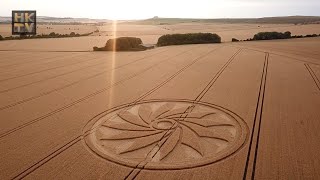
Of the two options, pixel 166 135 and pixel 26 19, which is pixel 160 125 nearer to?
pixel 166 135

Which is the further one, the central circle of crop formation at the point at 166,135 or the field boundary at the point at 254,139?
the central circle of crop formation at the point at 166,135

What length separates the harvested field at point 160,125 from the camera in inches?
324

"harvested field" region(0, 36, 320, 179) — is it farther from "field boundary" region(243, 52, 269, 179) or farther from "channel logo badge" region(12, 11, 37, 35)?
"channel logo badge" region(12, 11, 37, 35)

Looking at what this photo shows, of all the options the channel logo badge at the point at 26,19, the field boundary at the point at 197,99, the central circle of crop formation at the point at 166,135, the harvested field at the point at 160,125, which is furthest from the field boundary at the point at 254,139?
the channel logo badge at the point at 26,19

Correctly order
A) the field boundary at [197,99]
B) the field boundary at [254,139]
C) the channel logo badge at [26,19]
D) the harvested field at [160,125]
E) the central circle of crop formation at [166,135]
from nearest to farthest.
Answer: the field boundary at [197,99], the field boundary at [254,139], the harvested field at [160,125], the central circle of crop formation at [166,135], the channel logo badge at [26,19]

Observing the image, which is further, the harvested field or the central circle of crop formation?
the central circle of crop formation

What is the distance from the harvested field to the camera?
8.24m

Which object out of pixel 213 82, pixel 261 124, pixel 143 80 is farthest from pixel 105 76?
pixel 261 124

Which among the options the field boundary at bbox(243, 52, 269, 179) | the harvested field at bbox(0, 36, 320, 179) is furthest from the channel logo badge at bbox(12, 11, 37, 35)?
the field boundary at bbox(243, 52, 269, 179)

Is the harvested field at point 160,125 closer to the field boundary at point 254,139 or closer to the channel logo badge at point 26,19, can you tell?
the field boundary at point 254,139

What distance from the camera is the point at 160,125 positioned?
1120cm

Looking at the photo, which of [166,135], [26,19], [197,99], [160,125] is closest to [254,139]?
[166,135]

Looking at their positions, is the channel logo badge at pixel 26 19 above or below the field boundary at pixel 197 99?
above

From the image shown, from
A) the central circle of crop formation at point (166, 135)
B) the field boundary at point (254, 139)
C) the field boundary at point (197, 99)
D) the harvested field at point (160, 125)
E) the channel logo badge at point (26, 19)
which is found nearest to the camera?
the field boundary at point (197, 99)
